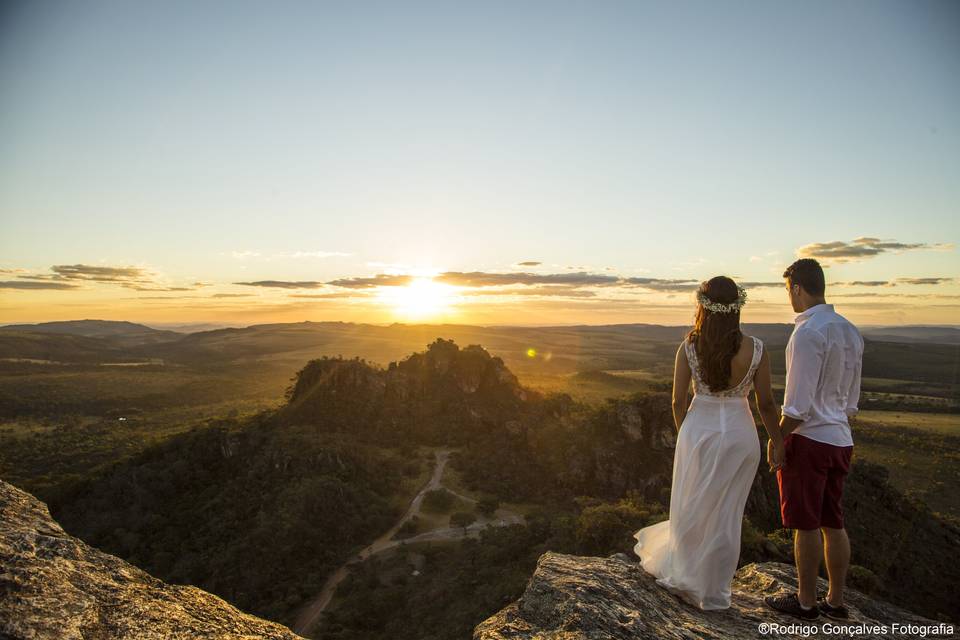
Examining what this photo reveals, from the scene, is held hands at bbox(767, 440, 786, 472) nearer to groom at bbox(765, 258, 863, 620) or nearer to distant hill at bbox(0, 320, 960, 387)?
groom at bbox(765, 258, 863, 620)

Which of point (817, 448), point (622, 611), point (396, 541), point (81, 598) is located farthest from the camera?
point (396, 541)

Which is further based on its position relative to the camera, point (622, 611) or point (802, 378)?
point (802, 378)

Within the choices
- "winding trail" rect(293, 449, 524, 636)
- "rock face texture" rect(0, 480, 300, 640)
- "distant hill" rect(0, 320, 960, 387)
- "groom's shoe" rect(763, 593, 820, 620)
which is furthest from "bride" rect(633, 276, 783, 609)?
"distant hill" rect(0, 320, 960, 387)

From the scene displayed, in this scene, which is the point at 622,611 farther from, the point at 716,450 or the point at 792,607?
the point at 792,607

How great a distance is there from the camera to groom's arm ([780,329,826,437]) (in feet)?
16.5

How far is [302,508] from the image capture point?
2373 centimetres

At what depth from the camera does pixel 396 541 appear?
2352cm

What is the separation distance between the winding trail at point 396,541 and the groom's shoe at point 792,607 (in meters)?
17.4

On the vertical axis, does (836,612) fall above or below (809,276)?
below

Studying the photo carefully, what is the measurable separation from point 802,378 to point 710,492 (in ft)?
5.34

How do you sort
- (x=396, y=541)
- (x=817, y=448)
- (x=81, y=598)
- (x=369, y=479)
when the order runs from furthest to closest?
(x=369, y=479)
(x=396, y=541)
(x=817, y=448)
(x=81, y=598)

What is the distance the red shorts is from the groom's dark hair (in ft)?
5.50

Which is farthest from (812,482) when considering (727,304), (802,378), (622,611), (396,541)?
(396,541)

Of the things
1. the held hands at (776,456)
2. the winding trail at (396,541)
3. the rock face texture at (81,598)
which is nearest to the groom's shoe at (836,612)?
the held hands at (776,456)
